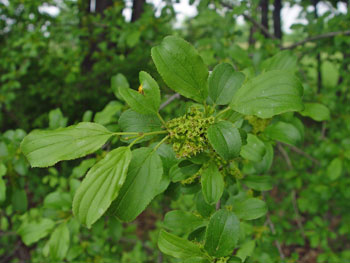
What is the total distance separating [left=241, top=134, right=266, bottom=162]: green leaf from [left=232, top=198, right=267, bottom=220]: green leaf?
0.60 ft

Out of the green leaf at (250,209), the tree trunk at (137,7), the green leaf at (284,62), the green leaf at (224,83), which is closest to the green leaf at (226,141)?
the green leaf at (224,83)

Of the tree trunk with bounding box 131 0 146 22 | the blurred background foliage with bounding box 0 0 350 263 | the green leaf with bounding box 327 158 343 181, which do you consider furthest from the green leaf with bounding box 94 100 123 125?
the tree trunk with bounding box 131 0 146 22

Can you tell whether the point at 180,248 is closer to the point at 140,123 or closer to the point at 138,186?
the point at 138,186

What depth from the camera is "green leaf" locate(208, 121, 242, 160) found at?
729mm

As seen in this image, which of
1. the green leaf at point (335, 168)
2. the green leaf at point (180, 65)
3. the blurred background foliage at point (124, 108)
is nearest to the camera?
the green leaf at point (180, 65)

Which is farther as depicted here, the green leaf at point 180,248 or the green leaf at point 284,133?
the green leaf at point 284,133

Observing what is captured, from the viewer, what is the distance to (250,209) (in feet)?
3.39

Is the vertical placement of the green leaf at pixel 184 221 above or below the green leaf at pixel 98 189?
below

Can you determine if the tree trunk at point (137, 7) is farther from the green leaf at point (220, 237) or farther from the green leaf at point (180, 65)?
the green leaf at point (220, 237)

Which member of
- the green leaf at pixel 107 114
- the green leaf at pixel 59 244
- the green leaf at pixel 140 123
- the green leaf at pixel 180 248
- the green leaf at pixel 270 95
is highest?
the green leaf at pixel 270 95

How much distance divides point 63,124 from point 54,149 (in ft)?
2.80

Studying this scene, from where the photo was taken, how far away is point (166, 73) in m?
0.78

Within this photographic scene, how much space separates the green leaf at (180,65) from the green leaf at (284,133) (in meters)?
0.40

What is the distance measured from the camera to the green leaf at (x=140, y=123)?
2.73ft
